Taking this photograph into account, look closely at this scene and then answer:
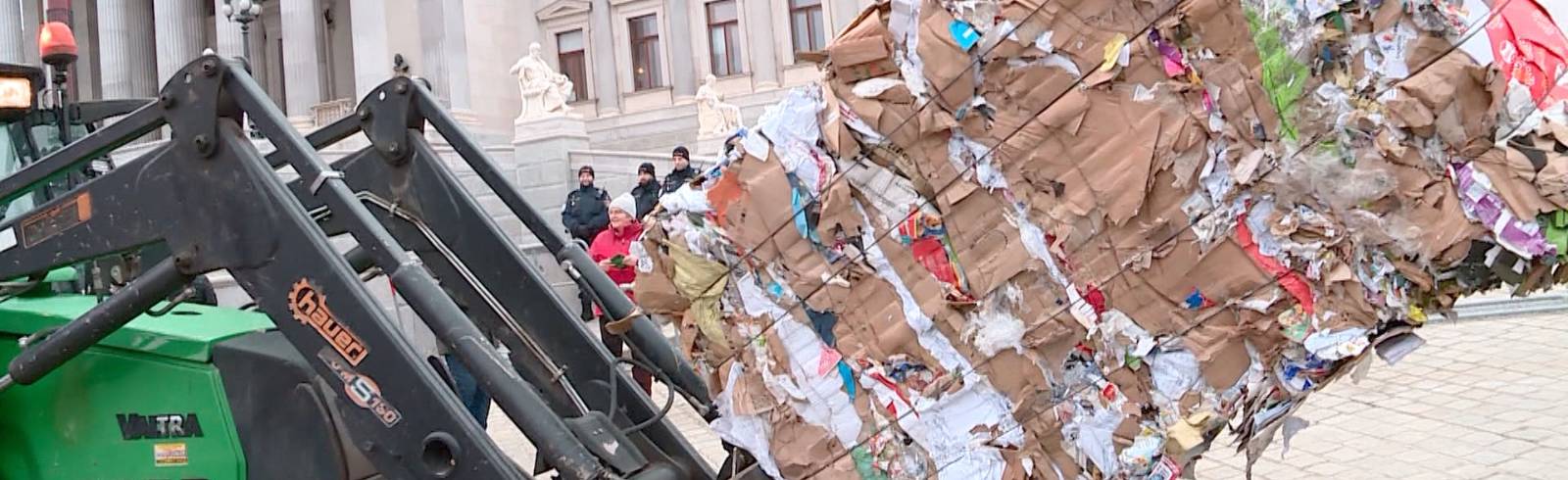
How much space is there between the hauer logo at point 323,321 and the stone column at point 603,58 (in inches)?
1335

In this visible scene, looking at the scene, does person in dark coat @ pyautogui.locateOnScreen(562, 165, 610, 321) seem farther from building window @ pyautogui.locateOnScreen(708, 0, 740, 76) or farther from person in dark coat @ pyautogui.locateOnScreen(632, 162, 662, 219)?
building window @ pyautogui.locateOnScreen(708, 0, 740, 76)

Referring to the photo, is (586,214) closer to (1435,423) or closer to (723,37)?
A: (1435,423)

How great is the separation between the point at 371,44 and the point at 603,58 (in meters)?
7.50

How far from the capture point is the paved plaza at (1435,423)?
235 inches

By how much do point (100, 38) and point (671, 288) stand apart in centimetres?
4064

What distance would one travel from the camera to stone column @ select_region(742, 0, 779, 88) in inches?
1345

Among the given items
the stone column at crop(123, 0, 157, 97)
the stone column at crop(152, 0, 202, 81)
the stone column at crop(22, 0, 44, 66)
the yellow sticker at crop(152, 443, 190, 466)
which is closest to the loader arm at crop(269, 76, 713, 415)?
the yellow sticker at crop(152, 443, 190, 466)

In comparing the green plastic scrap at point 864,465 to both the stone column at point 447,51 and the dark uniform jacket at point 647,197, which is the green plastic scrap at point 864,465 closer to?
the dark uniform jacket at point 647,197

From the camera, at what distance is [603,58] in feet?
123

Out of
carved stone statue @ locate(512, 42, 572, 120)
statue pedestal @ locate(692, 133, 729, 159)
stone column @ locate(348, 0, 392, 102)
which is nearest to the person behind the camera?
carved stone statue @ locate(512, 42, 572, 120)

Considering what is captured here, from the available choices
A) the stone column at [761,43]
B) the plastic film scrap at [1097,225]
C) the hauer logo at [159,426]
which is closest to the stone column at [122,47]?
the stone column at [761,43]

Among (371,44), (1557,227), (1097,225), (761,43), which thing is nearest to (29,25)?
(371,44)

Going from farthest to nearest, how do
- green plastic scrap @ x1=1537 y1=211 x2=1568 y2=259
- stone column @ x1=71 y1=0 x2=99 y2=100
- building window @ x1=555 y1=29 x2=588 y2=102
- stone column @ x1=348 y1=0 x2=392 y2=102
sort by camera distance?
stone column @ x1=71 y1=0 x2=99 y2=100 → building window @ x1=555 y1=29 x2=588 y2=102 → stone column @ x1=348 y1=0 x2=392 y2=102 → green plastic scrap @ x1=1537 y1=211 x2=1568 y2=259

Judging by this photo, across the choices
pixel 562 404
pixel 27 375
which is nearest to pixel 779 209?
pixel 562 404
